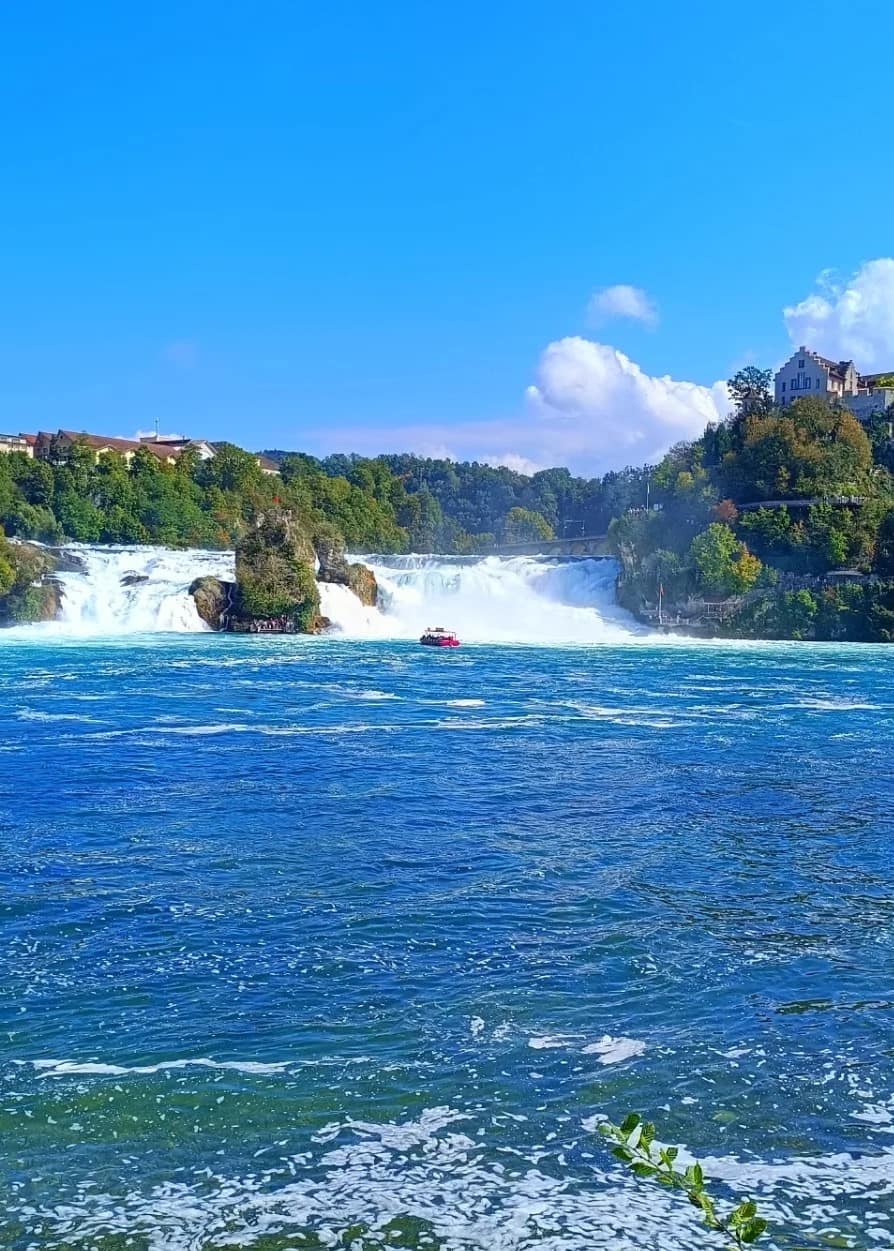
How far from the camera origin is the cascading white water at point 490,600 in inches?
2389

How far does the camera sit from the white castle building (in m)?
86.9

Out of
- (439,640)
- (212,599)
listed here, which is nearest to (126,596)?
(212,599)

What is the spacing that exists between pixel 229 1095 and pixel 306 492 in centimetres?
9673

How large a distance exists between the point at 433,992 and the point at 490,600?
54.1 meters

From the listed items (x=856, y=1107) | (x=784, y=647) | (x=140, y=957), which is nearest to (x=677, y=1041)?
(x=856, y=1107)

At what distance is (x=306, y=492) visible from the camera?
102750 millimetres

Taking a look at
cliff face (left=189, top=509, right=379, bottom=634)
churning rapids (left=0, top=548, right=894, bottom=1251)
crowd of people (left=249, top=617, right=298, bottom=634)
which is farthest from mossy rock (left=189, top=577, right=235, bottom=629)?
churning rapids (left=0, top=548, right=894, bottom=1251)

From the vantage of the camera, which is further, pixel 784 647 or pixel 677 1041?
pixel 784 647

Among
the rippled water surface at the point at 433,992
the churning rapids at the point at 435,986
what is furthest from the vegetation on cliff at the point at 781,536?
the rippled water surface at the point at 433,992

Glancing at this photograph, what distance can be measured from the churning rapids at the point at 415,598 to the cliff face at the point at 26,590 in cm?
Answer: 75

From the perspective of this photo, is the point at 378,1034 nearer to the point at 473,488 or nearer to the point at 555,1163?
the point at 555,1163

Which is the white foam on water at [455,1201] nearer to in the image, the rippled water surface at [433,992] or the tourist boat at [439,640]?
the rippled water surface at [433,992]

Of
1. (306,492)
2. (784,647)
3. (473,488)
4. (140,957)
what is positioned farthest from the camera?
(473,488)

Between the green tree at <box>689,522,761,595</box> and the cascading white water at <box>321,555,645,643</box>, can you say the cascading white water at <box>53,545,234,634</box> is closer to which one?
the cascading white water at <box>321,555,645,643</box>
